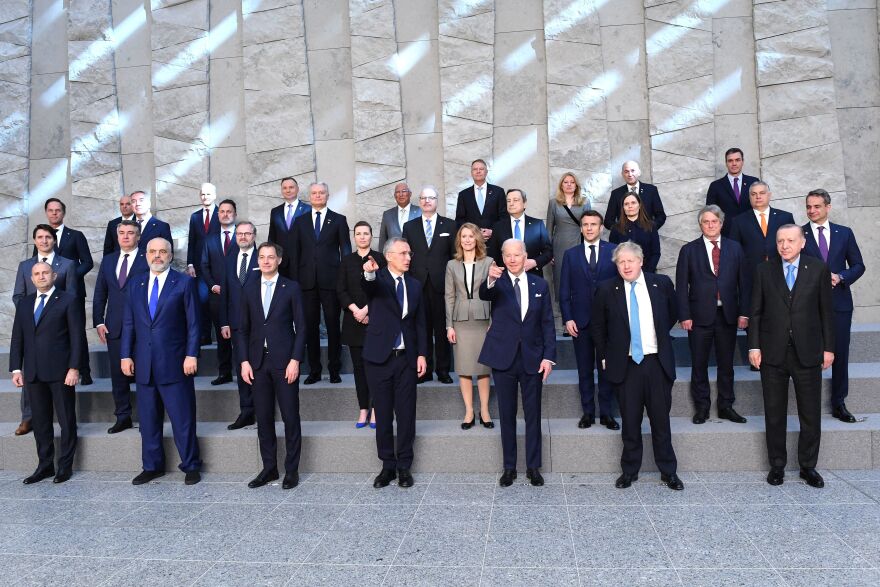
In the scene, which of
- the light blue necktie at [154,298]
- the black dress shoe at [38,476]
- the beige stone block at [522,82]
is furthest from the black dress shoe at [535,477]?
the beige stone block at [522,82]

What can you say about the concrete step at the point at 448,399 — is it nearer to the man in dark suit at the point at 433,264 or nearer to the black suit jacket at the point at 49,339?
the man in dark suit at the point at 433,264

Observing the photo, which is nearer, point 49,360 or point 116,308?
point 49,360

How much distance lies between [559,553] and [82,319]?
3826 mm

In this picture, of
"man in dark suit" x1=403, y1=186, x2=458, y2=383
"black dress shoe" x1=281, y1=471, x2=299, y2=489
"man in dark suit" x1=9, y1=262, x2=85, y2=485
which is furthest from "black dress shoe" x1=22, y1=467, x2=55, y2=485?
"man in dark suit" x1=403, y1=186, x2=458, y2=383

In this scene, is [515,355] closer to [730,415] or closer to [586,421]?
[586,421]

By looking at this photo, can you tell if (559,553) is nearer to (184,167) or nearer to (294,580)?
(294,580)

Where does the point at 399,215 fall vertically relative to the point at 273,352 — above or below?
above

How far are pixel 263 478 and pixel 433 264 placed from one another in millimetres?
2054

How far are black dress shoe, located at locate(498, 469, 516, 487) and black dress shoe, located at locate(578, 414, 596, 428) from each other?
0.70m

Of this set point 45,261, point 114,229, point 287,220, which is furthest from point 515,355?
point 114,229

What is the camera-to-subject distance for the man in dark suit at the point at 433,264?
543 centimetres

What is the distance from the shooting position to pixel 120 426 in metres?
5.27

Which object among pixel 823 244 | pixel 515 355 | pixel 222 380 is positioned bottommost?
pixel 222 380

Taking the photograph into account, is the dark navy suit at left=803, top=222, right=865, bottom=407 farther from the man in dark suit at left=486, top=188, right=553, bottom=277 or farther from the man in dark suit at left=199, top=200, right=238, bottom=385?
the man in dark suit at left=199, top=200, right=238, bottom=385
